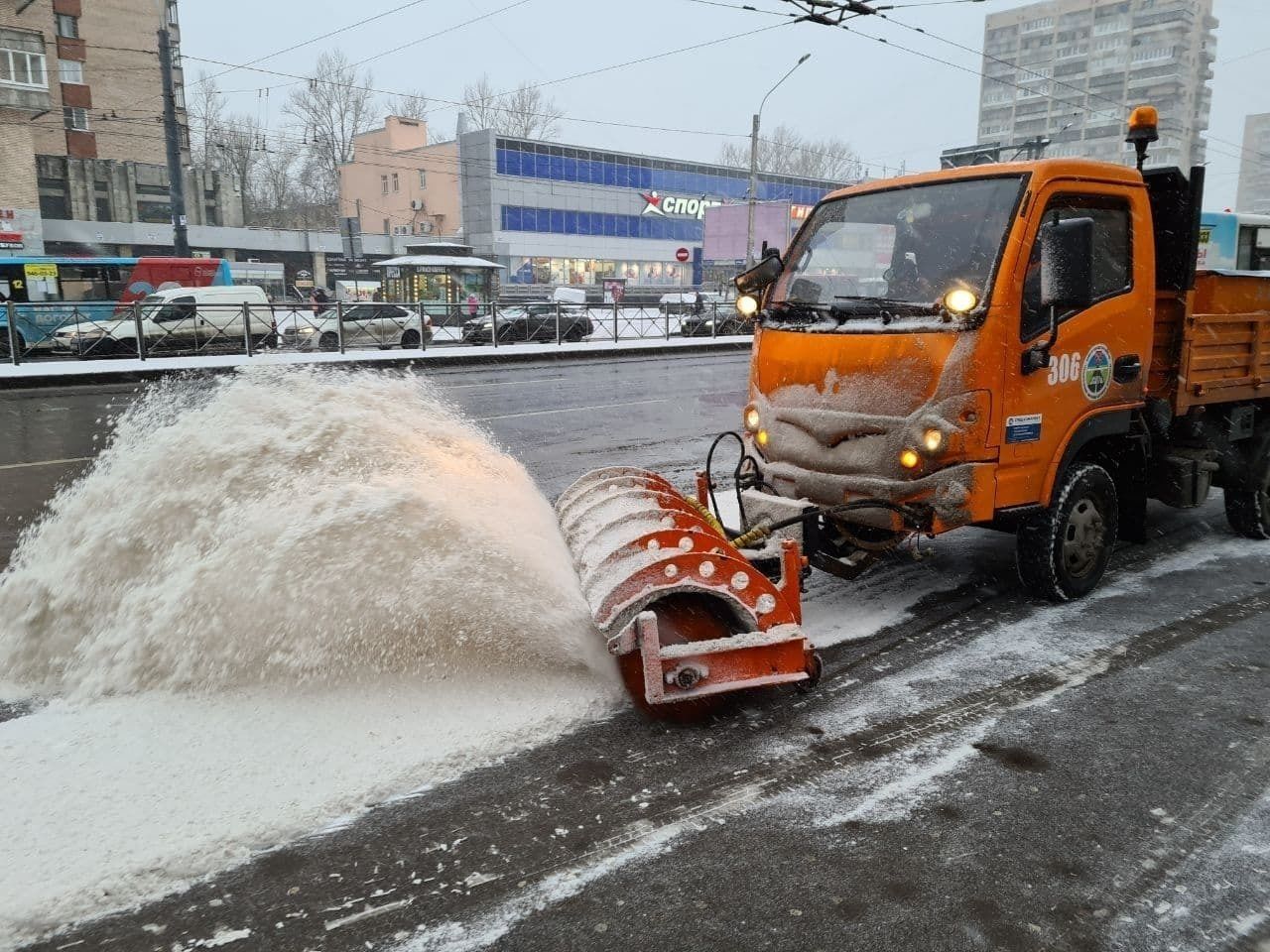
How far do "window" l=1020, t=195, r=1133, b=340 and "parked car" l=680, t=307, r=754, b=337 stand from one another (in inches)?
1041

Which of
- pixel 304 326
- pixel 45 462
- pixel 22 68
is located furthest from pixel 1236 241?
pixel 22 68

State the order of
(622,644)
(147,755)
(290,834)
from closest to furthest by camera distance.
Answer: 1. (290,834)
2. (147,755)
3. (622,644)

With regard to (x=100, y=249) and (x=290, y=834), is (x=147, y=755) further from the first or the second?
(x=100, y=249)

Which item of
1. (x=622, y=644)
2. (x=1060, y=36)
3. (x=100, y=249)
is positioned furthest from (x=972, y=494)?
(x=1060, y=36)

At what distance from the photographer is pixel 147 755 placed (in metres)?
3.27

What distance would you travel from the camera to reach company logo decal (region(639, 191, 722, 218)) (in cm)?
7238

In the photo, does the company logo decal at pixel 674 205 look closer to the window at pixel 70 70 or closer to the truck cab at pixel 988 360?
the window at pixel 70 70

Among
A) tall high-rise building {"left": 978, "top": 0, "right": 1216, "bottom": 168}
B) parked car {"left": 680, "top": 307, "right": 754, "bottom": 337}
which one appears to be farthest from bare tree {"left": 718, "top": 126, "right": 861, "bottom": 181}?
parked car {"left": 680, "top": 307, "right": 754, "bottom": 337}

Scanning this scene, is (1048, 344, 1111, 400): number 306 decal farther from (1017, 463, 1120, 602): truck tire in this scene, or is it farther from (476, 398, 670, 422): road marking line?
(476, 398, 670, 422): road marking line

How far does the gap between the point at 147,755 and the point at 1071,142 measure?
11362 centimetres

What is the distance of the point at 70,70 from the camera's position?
179 ft

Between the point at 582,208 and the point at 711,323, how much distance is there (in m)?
40.7

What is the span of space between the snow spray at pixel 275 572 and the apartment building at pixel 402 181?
72025 millimetres

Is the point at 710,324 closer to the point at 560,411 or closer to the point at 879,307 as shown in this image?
the point at 560,411
